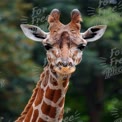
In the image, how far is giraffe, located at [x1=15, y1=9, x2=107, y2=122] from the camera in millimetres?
6973

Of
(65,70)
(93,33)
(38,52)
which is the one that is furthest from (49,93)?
(38,52)

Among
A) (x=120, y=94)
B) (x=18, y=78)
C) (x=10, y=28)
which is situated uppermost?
(x=10, y=28)

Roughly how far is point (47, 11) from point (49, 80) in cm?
825

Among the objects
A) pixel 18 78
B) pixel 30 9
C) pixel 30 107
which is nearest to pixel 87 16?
pixel 30 9

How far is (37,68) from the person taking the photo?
14820mm

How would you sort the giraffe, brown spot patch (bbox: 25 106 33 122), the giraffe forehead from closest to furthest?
the giraffe, the giraffe forehead, brown spot patch (bbox: 25 106 33 122)

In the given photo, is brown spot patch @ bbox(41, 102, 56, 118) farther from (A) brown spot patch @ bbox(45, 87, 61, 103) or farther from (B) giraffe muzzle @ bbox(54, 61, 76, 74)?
(B) giraffe muzzle @ bbox(54, 61, 76, 74)

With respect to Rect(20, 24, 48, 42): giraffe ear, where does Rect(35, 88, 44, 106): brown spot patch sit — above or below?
below

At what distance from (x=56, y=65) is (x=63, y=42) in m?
0.25

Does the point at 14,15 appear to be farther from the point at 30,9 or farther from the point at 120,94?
the point at 120,94

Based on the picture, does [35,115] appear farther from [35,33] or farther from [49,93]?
[35,33]

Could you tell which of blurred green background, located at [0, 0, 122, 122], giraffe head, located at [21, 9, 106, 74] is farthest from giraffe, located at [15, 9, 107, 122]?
blurred green background, located at [0, 0, 122, 122]

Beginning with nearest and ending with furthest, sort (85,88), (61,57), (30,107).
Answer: (61,57), (30,107), (85,88)

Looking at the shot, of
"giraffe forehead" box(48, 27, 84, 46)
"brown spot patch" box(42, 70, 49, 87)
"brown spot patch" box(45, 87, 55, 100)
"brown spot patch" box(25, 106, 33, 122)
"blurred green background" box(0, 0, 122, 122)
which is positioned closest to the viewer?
"giraffe forehead" box(48, 27, 84, 46)
